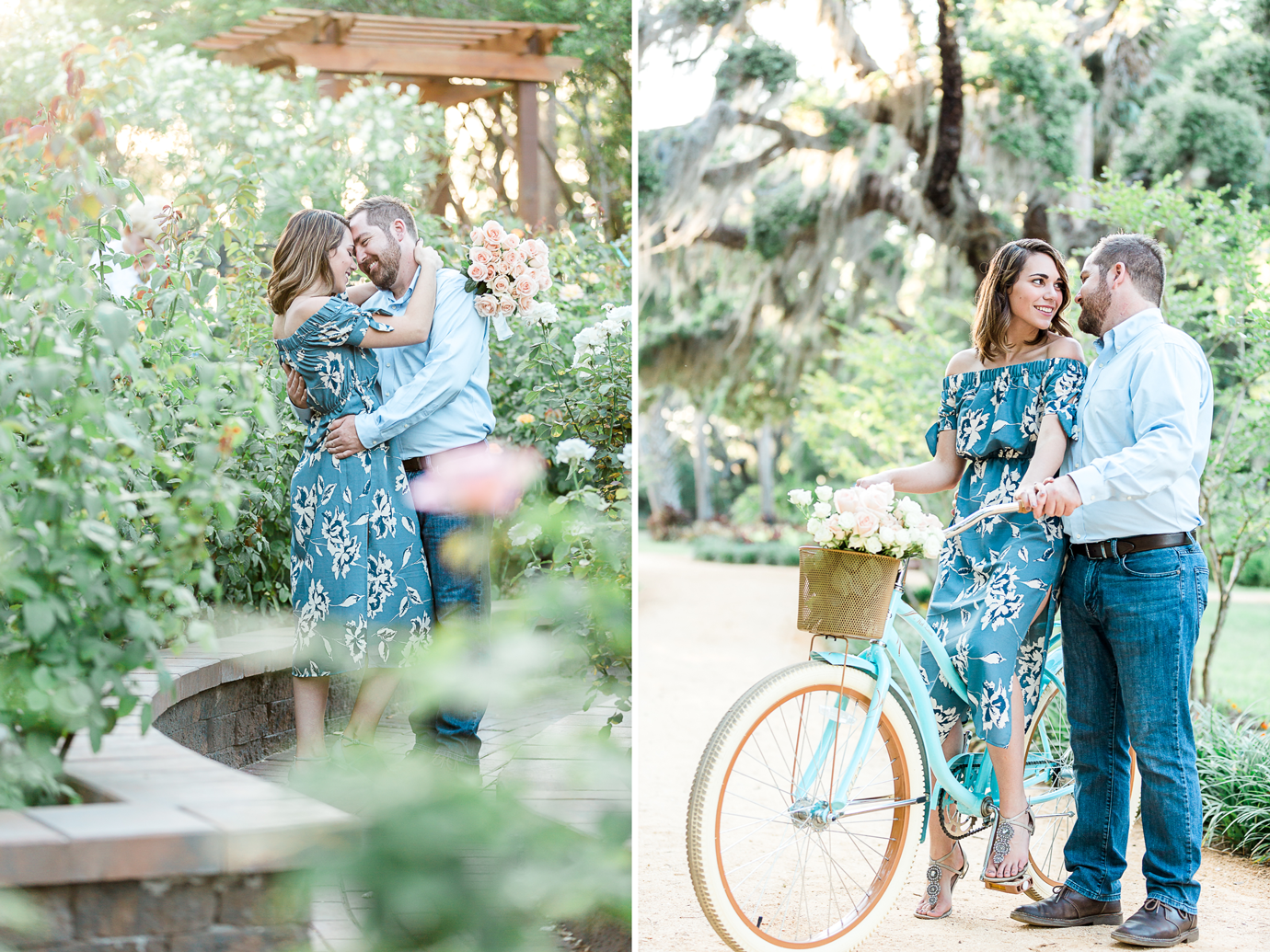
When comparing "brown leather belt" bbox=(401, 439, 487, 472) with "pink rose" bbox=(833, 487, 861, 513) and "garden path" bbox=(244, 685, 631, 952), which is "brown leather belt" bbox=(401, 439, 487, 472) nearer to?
"pink rose" bbox=(833, 487, 861, 513)

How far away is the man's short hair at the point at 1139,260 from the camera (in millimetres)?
2521

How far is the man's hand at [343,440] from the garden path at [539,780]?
4.20 ft

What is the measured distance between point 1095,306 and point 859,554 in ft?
2.83

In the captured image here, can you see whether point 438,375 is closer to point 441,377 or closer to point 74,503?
point 441,377

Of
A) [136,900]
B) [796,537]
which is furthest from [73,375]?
[796,537]

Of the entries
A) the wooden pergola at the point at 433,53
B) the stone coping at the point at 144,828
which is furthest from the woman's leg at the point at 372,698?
→ the wooden pergola at the point at 433,53

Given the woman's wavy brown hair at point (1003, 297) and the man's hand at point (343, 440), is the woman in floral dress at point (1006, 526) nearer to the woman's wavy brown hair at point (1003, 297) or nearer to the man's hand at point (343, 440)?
the woman's wavy brown hair at point (1003, 297)

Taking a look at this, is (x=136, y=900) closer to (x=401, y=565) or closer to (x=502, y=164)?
(x=401, y=565)

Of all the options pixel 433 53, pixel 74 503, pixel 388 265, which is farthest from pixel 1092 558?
pixel 433 53

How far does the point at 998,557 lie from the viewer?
2.50 meters

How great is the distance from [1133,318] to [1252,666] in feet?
17.6

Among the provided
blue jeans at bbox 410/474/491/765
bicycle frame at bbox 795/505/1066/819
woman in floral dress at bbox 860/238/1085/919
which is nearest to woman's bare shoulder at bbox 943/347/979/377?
woman in floral dress at bbox 860/238/1085/919

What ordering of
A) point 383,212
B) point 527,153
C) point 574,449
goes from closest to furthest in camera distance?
1. point 383,212
2. point 574,449
3. point 527,153

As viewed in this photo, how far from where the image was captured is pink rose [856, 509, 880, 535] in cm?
221
